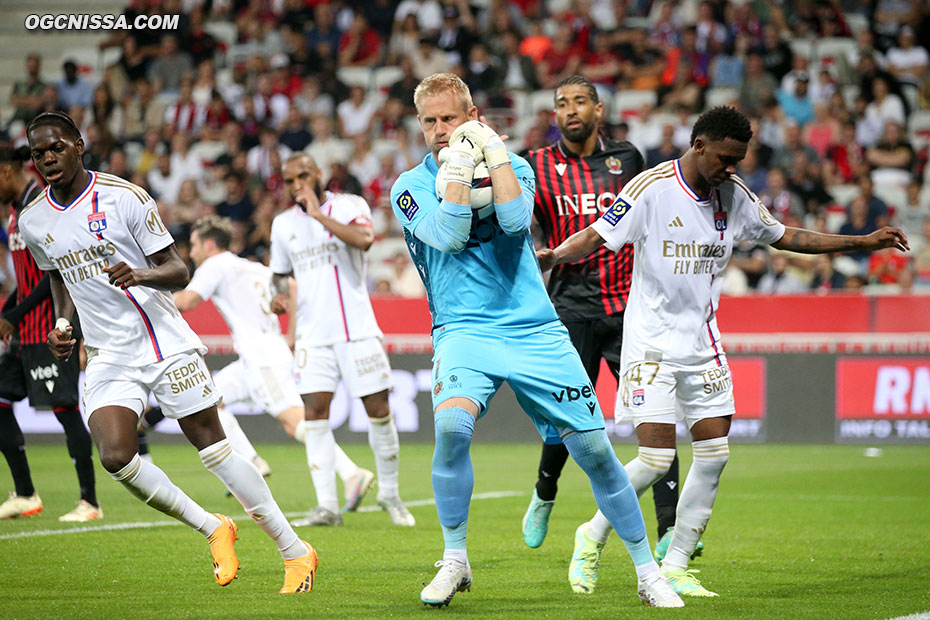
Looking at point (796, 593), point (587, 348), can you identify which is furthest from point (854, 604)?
point (587, 348)

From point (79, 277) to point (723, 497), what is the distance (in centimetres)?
630

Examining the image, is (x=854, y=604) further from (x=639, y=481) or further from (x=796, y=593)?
(x=639, y=481)

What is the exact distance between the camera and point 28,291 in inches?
372

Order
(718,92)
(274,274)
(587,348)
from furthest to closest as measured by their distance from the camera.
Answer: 1. (718,92)
2. (274,274)
3. (587,348)

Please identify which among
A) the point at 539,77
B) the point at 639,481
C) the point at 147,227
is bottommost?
the point at 639,481

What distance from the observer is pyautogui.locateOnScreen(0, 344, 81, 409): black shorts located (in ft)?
31.1

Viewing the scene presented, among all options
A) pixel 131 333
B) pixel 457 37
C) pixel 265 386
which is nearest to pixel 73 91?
Answer: pixel 457 37

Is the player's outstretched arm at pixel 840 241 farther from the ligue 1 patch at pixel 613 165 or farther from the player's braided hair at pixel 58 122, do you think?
the player's braided hair at pixel 58 122

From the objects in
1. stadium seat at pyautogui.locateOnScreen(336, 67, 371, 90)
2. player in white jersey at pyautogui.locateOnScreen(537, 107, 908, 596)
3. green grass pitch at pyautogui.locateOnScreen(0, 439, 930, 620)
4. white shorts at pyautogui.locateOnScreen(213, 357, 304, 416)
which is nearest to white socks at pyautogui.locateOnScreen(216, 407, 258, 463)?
green grass pitch at pyautogui.locateOnScreen(0, 439, 930, 620)

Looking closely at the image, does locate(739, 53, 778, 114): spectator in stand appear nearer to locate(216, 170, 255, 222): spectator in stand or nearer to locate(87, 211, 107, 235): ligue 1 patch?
locate(216, 170, 255, 222): spectator in stand

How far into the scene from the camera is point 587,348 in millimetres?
7727

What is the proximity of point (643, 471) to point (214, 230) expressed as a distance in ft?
19.8

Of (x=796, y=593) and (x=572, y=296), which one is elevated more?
(x=572, y=296)

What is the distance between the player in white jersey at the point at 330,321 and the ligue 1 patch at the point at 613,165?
230cm
